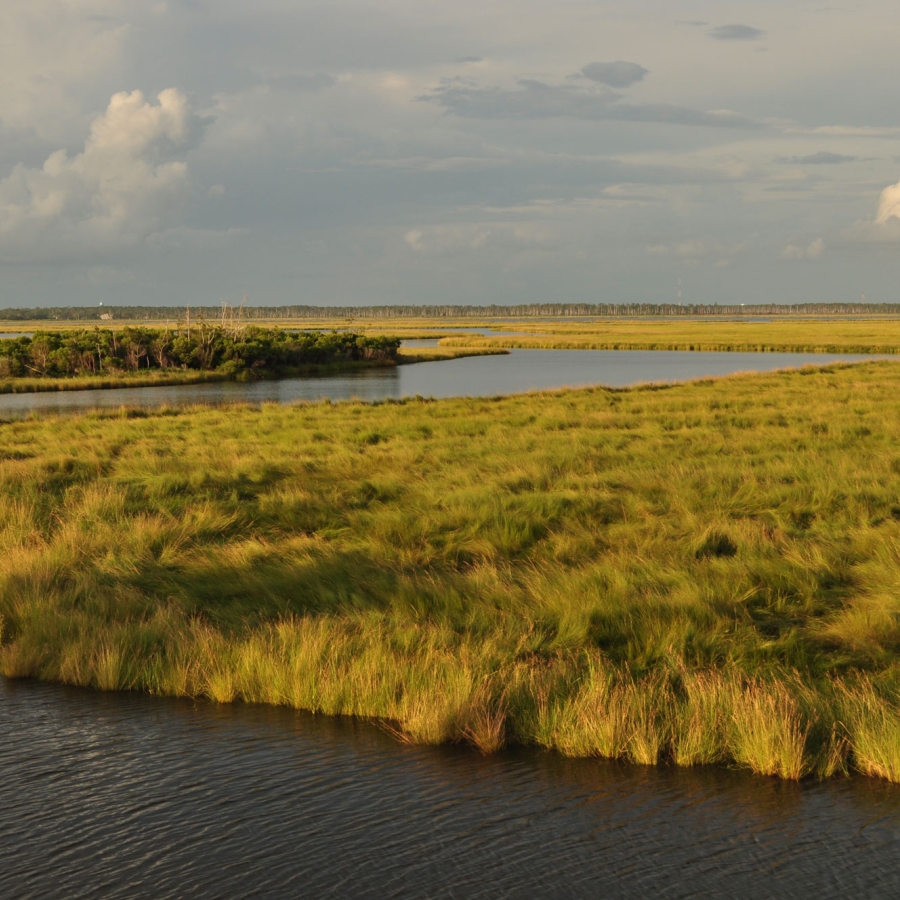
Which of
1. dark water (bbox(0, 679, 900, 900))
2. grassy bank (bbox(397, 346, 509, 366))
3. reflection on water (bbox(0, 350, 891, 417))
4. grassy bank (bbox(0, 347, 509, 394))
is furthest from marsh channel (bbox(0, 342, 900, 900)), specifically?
grassy bank (bbox(397, 346, 509, 366))

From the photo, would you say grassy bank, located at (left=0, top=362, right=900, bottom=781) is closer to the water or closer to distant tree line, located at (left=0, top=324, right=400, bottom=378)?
the water

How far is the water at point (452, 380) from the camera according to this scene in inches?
2036

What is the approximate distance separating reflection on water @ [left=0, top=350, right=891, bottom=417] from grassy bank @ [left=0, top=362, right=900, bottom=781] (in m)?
30.5

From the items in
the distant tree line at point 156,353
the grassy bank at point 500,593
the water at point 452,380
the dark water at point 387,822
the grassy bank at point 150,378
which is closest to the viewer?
the dark water at point 387,822

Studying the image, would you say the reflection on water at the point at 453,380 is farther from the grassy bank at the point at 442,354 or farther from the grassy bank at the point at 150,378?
the grassy bank at the point at 442,354

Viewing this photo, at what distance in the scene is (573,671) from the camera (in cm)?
780

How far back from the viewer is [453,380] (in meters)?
63.9

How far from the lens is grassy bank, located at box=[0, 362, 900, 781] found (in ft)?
23.4

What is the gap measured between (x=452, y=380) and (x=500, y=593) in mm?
54405

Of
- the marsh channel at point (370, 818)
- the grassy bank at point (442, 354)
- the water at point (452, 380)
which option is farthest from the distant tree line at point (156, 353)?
the marsh channel at point (370, 818)

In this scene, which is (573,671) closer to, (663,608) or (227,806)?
(663,608)

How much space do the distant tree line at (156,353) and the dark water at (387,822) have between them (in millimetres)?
65710

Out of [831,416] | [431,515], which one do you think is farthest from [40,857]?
[831,416]

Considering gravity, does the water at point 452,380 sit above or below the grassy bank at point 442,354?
below
